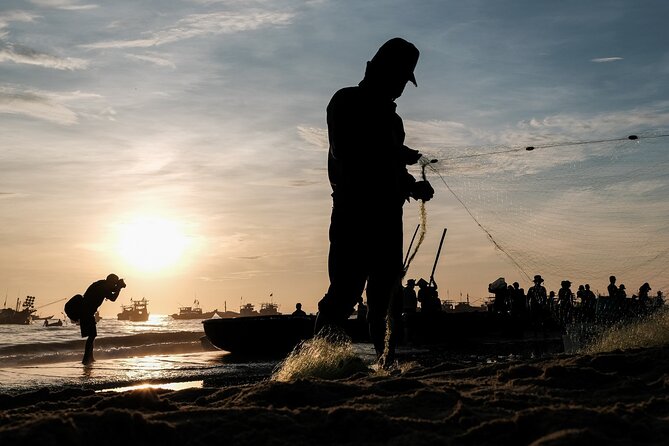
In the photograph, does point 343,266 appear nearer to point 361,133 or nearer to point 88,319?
point 361,133

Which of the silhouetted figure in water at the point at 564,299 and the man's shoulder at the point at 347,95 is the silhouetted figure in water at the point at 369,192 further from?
the silhouetted figure in water at the point at 564,299

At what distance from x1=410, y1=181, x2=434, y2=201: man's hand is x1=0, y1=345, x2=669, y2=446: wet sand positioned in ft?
6.90

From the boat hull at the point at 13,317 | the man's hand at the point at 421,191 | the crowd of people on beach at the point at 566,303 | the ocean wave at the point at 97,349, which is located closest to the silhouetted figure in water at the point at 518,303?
the crowd of people on beach at the point at 566,303

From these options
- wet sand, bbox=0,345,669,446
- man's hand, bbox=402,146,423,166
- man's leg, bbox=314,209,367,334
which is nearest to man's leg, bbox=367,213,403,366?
man's leg, bbox=314,209,367,334

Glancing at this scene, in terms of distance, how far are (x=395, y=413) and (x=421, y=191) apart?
10.2ft

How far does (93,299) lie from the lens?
47.5 feet

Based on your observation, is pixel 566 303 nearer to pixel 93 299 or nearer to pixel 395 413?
pixel 93 299

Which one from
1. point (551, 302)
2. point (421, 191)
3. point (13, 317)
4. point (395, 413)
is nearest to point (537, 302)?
point (551, 302)

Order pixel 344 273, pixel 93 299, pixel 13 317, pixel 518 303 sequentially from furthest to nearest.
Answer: pixel 13 317, pixel 518 303, pixel 93 299, pixel 344 273

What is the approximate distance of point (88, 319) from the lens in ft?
46.0

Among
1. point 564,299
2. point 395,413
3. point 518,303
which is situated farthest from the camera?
point 518,303

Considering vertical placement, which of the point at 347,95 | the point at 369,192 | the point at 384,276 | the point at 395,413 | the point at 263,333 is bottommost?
the point at 395,413

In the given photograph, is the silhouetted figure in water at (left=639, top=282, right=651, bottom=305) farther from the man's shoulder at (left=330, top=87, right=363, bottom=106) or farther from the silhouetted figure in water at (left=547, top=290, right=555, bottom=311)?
the man's shoulder at (left=330, top=87, right=363, bottom=106)

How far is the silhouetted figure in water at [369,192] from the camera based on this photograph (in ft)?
17.2
